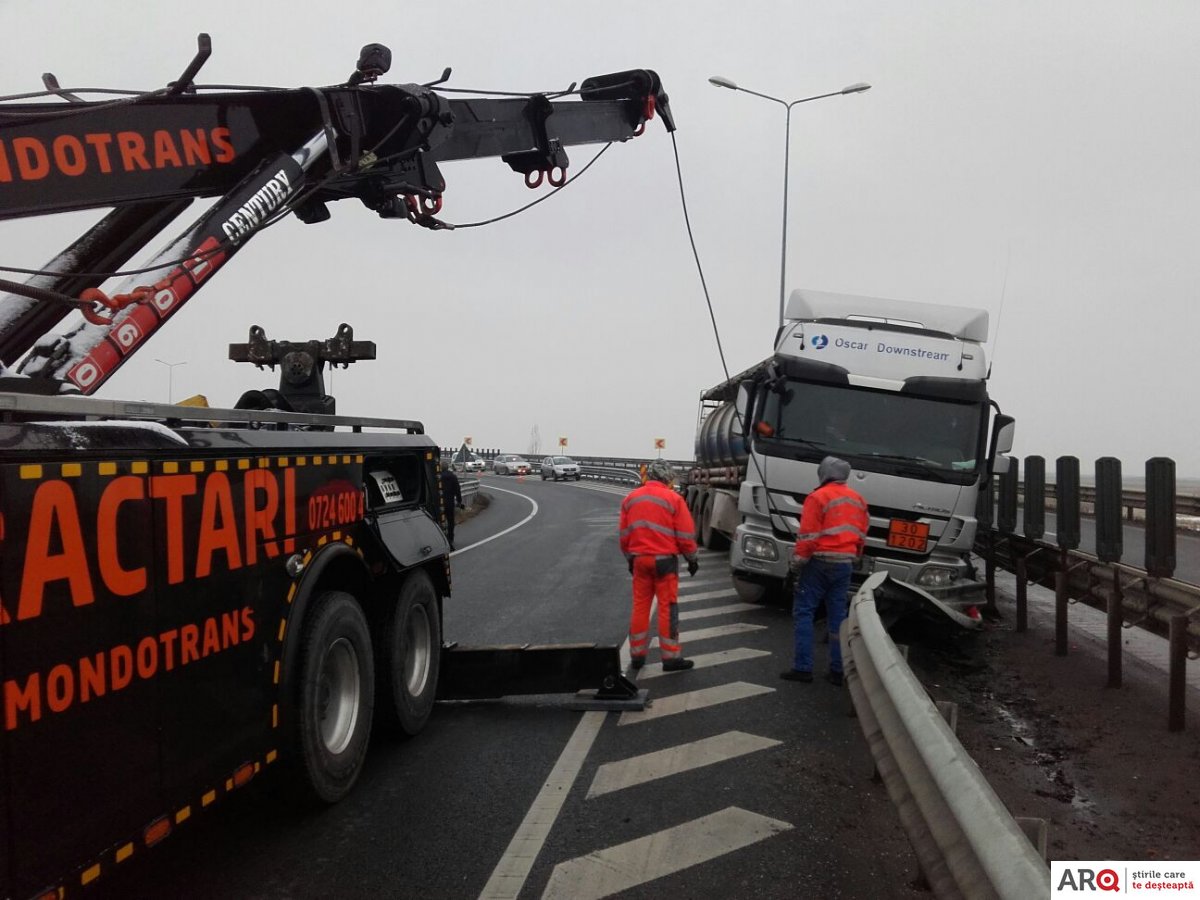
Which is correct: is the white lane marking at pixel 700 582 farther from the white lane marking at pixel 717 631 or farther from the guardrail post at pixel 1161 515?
the guardrail post at pixel 1161 515

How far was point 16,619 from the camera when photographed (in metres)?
2.48

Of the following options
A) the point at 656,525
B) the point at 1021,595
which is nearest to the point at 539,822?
the point at 656,525

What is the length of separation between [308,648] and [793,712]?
357cm

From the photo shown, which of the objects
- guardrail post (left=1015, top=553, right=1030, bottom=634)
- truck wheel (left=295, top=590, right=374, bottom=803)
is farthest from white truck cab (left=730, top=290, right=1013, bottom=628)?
truck wheel (left=295, top=590, right=374, bottom=803)

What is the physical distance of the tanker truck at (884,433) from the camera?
941 centimetres

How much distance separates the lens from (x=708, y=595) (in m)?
11.9

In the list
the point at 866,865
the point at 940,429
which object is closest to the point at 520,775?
the point at 866,865

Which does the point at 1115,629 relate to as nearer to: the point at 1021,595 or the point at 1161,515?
the point at 1161,515

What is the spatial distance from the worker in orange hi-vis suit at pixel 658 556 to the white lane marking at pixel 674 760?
1688mm

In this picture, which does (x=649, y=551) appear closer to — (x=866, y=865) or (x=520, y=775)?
(x=520, y=775)

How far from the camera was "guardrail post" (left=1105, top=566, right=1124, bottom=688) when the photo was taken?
23.9 feet

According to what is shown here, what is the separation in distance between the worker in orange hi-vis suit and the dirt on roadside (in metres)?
2.10

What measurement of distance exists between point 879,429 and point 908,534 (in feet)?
3.63

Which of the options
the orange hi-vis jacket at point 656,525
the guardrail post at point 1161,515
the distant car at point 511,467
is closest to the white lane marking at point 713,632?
the orange hi-vis jacket at point 656,525
